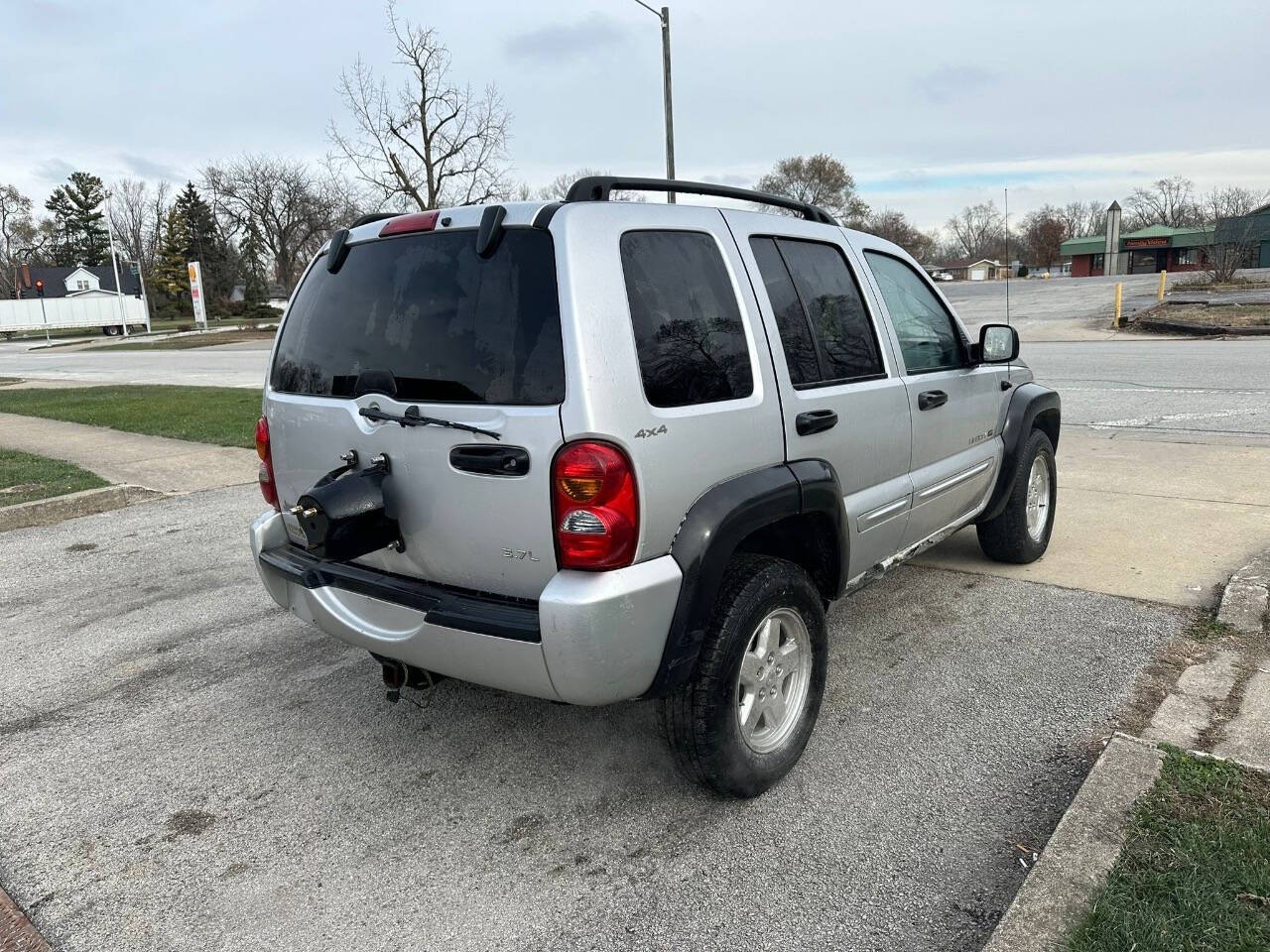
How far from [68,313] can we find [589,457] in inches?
3244

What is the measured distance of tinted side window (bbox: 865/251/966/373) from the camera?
4.02m

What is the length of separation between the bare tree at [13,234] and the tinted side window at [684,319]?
111m

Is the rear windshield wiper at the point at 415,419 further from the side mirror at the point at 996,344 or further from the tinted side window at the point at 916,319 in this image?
the side mirror at the point at 996,344

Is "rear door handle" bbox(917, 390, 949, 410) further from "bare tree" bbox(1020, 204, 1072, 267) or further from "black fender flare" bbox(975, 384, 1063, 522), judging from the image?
"bare tree" bbox(1020, 204, 1072, 267)

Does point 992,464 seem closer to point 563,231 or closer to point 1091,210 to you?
point 563,231

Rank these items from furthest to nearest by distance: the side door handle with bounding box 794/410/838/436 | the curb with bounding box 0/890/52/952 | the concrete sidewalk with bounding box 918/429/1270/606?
1. the concrete sidewalk with bounding box 918/429/1270/606
2. the side door handle with bounding box 794/410/838/436
3. the curb with bounding box 0/890/52/952

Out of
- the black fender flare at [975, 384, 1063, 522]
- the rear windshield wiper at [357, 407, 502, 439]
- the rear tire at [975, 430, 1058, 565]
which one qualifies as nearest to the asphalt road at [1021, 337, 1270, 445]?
the rear tire at [975, 430, 1058, 565]

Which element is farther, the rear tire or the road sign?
the road sign

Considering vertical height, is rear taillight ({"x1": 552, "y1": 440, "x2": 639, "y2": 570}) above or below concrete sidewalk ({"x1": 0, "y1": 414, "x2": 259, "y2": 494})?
above

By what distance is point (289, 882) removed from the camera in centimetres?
269

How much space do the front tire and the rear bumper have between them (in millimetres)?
244

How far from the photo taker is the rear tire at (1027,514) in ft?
16.3

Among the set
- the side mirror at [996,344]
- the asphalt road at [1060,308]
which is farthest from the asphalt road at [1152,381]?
the side mirror at [996,344]

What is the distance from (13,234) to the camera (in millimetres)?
96188
